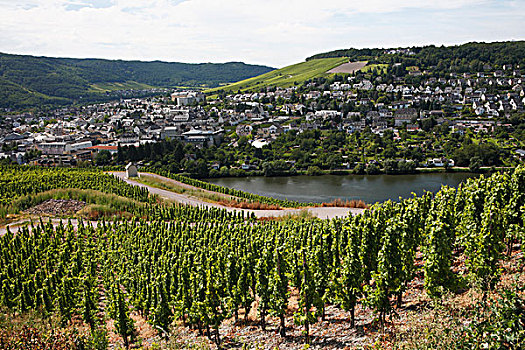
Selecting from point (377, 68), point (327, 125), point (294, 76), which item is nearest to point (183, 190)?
point (327, 125)

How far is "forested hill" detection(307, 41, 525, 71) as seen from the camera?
469 feet

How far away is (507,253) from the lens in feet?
44.5

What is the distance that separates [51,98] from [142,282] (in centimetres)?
19472

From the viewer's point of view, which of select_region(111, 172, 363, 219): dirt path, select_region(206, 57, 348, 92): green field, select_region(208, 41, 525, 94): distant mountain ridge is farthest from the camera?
select_region(206, 57, 348, 92): green field

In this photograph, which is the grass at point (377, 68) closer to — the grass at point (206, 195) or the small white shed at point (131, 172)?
the small white shed at point (131, 172)

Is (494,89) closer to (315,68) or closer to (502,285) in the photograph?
(315,68)

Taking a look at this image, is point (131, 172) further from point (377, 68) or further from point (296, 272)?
point (377, 68)

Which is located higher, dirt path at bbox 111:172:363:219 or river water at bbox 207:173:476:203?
dirt path at bbox 111:172:363:219

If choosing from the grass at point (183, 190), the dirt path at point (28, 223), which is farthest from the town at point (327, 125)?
the dirt path at point (28, 223)

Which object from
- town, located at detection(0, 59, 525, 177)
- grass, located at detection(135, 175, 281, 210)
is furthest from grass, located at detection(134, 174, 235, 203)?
town, located at detection(0, 59, 525, 177)

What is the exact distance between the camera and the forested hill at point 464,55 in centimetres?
14288

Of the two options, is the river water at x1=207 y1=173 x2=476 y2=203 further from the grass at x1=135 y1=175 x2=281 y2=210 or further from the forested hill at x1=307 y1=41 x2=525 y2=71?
the forested hill at x1=307 y1=41 x2=525 y2=71

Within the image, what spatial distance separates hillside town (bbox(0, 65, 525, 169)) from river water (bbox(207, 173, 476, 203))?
22.3ft

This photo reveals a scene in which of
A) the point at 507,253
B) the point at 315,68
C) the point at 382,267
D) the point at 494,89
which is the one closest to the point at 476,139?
the point at 494,89
